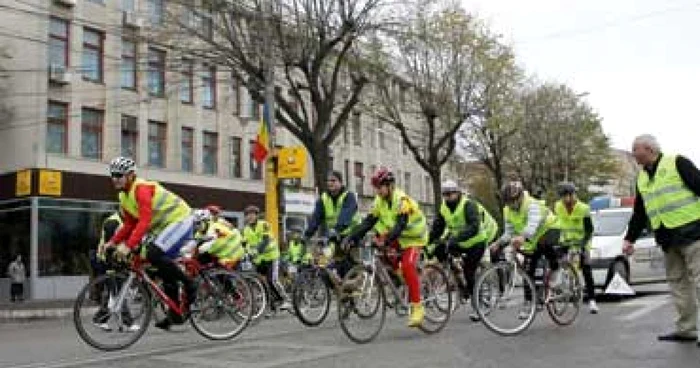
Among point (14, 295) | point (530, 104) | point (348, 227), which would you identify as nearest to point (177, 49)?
point (14, 295)

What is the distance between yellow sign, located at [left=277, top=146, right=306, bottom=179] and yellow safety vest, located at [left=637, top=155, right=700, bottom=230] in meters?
16.0

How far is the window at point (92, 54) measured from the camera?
35.2m

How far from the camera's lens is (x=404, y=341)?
959cm

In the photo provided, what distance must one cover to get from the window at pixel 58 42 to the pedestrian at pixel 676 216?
1126 inches

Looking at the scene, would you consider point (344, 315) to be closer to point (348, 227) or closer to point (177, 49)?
point (348, 227)

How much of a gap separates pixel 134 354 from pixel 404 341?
277 cm

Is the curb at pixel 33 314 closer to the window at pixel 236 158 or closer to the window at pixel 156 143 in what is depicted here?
the window at pixel 156 143

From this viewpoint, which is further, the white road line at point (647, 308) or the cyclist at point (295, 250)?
the cyclist at point (295, 250)

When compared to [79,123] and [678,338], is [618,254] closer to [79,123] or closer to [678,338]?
[678,338]

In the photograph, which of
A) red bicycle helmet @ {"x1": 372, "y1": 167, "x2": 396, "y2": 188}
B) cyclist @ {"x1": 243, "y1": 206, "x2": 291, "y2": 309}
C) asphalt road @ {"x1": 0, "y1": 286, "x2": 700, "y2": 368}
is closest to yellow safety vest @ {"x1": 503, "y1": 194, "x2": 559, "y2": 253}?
asphalt road @ {"x1": 0, "y1": 286, "x2": 700, "y2": 368}

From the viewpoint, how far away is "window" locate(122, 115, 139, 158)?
3691 centimetres

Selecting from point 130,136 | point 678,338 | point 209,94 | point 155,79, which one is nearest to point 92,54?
point 155,79

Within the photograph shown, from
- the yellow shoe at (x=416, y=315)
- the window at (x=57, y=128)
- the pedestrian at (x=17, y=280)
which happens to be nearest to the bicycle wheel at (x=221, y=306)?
the yellow shoe at (x=416, y=315)

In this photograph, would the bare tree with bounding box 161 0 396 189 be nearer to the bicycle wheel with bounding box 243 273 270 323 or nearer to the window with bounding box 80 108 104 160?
the window with bounding box 80 108 104 160
